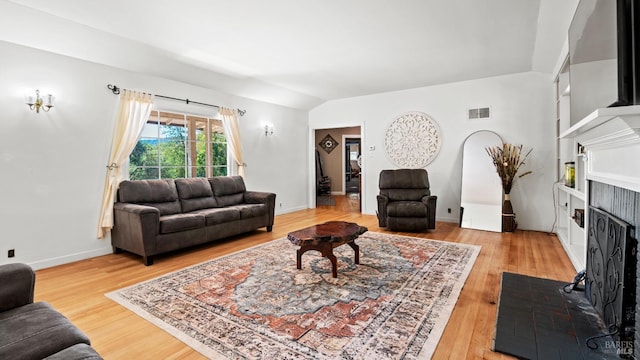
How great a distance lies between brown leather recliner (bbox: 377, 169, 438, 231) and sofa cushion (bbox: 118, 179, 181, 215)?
324 cm

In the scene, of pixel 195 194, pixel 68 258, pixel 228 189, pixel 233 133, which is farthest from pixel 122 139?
pixel 233 133

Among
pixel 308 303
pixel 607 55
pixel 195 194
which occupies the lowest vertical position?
pixel 308 303

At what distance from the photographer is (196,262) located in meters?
3.63

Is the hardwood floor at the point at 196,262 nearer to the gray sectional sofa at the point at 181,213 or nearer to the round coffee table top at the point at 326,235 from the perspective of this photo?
the gray sectional sofa at the point at 181,213

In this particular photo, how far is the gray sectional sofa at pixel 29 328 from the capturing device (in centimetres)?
120

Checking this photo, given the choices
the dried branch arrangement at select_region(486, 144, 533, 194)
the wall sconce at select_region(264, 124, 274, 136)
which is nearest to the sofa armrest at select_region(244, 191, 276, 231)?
the wall sconce at select_region(264, 124, 274, 136)

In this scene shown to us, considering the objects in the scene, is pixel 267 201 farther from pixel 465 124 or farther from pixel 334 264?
pixel 465 124

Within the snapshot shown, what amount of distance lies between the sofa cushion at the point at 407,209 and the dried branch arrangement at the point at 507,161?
1.42 meters

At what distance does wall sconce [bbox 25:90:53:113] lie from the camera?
3.34 metres

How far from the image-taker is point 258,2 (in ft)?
9.06

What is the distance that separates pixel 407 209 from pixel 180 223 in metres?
3.36

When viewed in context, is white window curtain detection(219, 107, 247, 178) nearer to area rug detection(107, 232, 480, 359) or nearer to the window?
the window

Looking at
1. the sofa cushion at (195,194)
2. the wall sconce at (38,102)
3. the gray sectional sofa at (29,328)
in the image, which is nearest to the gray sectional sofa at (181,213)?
the sofa cushion at (195,194)

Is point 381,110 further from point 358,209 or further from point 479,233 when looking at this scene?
point 479,233
